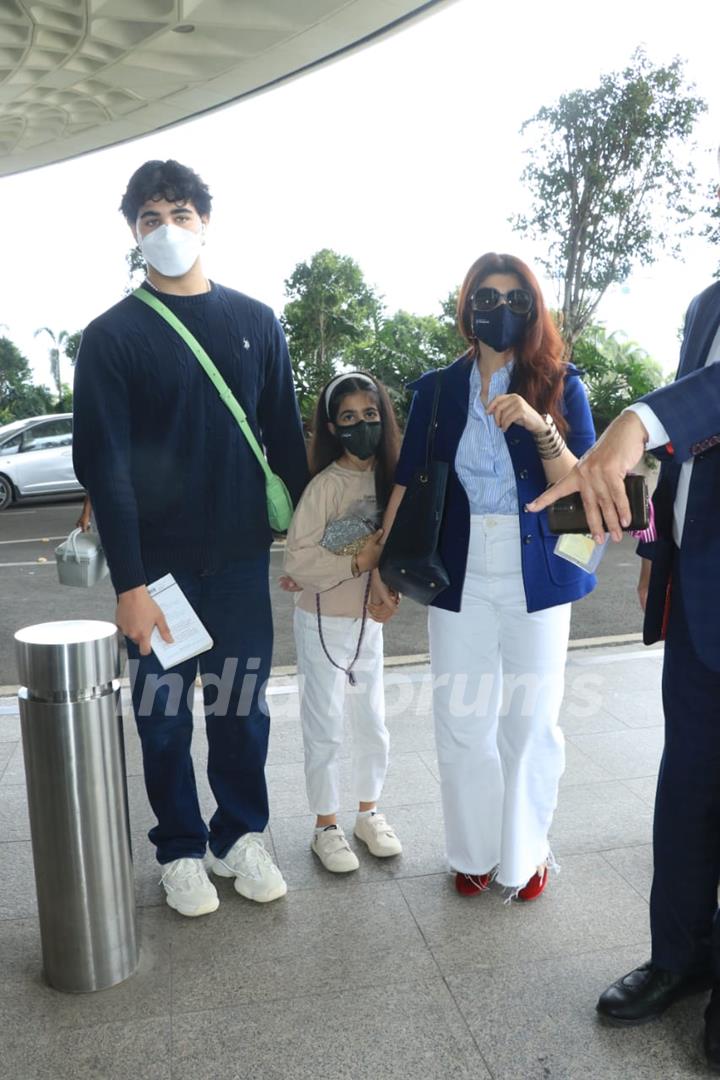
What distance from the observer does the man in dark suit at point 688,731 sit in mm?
1906

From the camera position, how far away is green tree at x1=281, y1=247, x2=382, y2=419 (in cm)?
1841

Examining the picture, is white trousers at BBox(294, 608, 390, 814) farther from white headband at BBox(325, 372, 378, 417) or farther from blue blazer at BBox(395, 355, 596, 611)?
white headband at BBox(325, 372, 378, 417)

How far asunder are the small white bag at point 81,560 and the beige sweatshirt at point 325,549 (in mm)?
570

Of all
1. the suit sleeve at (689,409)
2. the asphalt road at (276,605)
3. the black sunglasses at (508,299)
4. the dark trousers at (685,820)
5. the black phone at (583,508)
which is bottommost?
the asphalt road at (276,605)

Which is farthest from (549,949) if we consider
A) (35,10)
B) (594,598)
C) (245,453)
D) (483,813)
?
(35,10)

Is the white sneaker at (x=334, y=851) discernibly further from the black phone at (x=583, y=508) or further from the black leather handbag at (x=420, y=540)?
the black phone at (x=583, y=508)

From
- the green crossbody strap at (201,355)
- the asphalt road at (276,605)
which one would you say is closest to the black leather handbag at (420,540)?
the green crossbody strap at (201,355)

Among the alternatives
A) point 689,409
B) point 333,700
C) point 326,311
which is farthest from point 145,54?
point 689,409

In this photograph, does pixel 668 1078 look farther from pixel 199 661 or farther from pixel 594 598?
pixel 594 598

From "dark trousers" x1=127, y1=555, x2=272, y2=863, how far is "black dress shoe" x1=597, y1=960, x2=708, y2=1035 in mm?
1173

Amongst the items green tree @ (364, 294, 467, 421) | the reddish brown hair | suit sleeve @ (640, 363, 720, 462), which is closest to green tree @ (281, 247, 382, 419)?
green tree @ (364, 294, 467, 421)

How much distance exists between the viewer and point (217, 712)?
→ 272 cm

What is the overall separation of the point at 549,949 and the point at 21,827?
6.09 ft

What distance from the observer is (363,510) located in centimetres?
284
